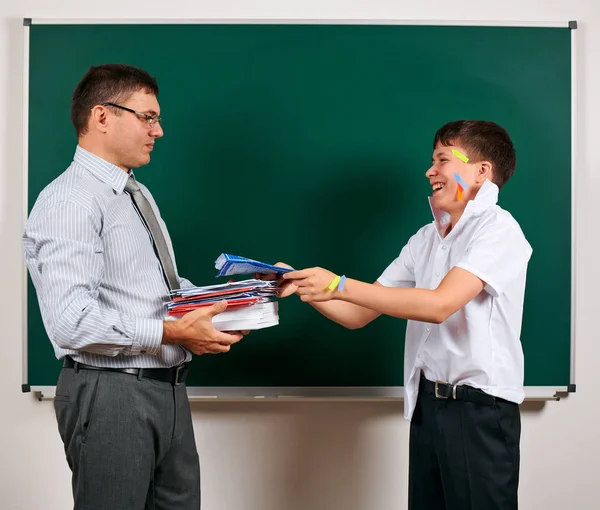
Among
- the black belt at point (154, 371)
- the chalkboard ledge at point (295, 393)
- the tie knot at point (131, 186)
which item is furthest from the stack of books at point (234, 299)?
the chalkboard ledge at point (295, 393)

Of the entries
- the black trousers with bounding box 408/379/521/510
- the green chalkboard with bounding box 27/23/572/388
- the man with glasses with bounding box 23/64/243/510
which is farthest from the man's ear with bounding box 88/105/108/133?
the black trousers with bounding box 408/379/521/510

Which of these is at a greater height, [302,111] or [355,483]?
[302,111]

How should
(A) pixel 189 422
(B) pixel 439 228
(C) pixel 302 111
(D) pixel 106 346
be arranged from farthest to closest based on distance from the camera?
(C) pixel 302 111
(B) pixel 439 228
(A) pixel 189 422
(D) pixel 106 346

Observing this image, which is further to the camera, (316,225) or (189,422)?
(316,225)

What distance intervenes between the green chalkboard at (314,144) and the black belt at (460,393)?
2.29 feet

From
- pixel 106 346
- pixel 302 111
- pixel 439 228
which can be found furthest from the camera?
pixel 302 111

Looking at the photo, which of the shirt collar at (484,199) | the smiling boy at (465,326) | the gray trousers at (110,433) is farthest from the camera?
the shirt collar at (484,199)

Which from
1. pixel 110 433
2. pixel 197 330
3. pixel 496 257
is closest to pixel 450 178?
pixel 496 257

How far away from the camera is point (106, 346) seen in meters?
1.48

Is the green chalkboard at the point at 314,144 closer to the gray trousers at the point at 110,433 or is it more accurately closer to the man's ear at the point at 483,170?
the man's ear at the point at 483,170

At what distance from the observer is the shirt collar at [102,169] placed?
5.35 ft

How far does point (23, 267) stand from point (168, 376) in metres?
1.13
